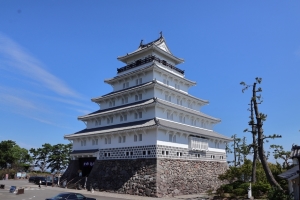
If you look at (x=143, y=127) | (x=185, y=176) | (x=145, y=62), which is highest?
(x=145, y=62)

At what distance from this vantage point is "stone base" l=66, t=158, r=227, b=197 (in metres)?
29.3

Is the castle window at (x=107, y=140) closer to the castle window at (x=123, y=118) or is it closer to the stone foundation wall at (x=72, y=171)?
the castle window at (x=123, y=118)

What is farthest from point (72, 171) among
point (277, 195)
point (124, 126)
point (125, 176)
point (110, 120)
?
point (277, 195)

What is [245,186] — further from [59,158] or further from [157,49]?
[59,158]

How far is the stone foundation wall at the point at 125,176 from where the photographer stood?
2941 centimetres

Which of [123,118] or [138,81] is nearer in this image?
[123,118]

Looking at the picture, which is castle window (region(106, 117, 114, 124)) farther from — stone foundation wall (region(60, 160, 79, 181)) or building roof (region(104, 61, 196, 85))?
stone foundation wall (region(60, 160, 79, 181))

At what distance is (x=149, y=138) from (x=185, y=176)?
22.7 ft

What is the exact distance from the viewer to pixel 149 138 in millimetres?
31312

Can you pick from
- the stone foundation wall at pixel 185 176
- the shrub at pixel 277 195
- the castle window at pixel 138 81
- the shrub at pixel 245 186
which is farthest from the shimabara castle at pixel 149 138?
the shrub at pixel 277 195

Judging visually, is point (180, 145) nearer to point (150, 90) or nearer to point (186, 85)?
point (150, 90)

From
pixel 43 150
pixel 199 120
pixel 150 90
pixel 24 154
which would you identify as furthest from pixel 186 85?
pixel 24 154

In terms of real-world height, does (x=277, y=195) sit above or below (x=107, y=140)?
below

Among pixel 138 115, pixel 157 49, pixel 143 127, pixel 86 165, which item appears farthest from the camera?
pixel 157 49
